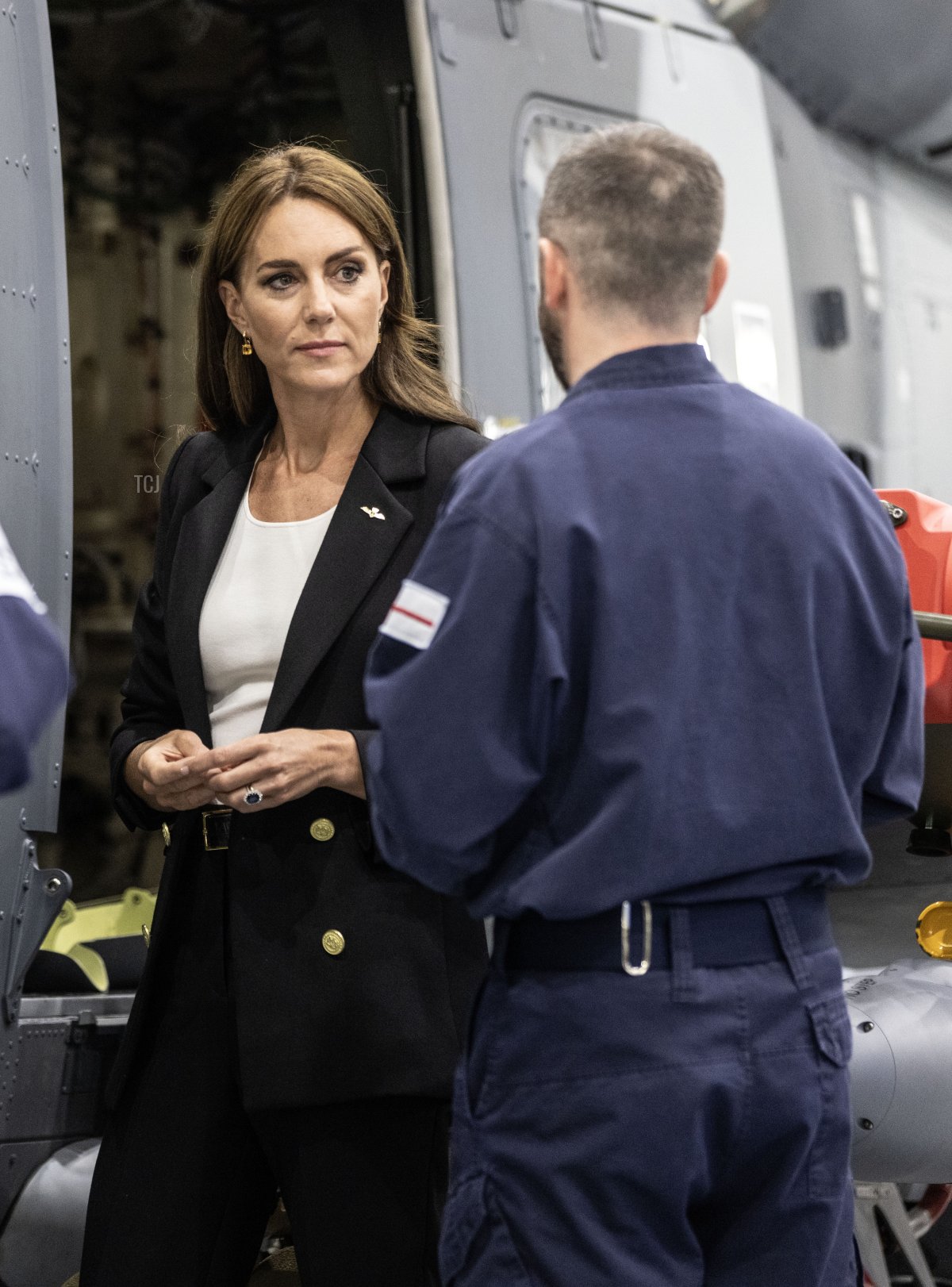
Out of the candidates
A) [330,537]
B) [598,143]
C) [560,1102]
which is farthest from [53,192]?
[560,1102]

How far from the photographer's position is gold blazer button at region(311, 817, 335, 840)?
1861mm

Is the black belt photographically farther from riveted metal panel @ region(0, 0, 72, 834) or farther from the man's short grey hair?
riveted metal panel @ region(0, 0, 72, 834)

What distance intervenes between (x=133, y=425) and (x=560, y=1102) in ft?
14.2

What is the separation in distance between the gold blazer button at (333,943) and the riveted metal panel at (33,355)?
67 cm

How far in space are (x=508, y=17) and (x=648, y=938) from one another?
10.3 ft

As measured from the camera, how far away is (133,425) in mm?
5352

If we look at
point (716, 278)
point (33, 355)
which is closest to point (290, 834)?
point (716, 278)

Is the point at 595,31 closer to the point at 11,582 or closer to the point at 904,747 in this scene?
the point at 904,747

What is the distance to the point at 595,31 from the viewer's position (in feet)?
13.7

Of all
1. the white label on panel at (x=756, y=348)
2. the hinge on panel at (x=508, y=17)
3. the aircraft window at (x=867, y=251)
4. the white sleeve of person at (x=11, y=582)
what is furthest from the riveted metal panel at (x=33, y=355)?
the aircraft window at (x=867, y=251)

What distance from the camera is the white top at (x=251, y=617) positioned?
191 cm

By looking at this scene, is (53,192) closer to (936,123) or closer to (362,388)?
(362,388)

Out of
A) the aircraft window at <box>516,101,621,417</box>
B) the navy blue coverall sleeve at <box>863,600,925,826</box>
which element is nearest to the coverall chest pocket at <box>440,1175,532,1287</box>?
the navy blue coverall sleeve at <box>863,600,925,826</box>

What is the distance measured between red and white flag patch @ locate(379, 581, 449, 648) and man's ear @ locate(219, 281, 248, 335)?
755 mm
